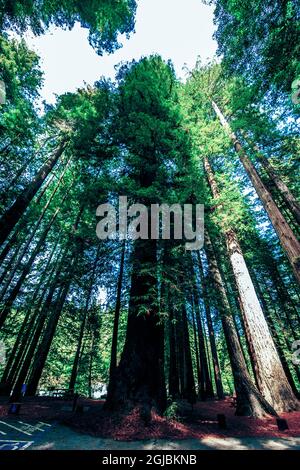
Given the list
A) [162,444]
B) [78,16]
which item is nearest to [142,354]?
[162,444]

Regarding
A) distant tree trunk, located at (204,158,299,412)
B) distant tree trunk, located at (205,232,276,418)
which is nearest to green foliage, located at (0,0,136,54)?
distant tree trunk, located at (205,232,276,418)

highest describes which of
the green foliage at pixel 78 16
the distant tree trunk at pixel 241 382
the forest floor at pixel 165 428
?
the green foliage at pixel 78 16

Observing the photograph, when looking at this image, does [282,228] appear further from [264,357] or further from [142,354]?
[142,354]

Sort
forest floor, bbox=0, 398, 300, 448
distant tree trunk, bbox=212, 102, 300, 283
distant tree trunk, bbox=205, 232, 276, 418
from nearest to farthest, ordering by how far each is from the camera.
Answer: forest floor, bbox=0, 398, 300, 448 → distant tree trunk, bbox=212, 102, 300, 283 → distant tree trunk, bbox=205, 232, 276, 418

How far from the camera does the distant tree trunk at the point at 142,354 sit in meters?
5.91

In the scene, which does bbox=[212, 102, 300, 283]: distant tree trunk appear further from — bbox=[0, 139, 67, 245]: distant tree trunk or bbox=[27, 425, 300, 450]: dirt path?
bbox=[0, 139, 67, 245]: distant tree trunk

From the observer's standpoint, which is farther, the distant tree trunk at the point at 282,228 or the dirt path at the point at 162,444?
the distant tree trunk at the point at 282,228

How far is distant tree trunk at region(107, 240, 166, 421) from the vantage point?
591 centimetres

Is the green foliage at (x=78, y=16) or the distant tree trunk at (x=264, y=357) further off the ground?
the green foliage at (x=78, y=16)

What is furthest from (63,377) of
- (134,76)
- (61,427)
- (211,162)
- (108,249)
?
(134,76)

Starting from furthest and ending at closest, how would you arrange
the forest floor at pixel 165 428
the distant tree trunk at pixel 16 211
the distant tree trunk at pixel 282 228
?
the distant tree trunk at pixel 16 211 → the distant tree trunk at pixel 282 228 → the forest floor at pixel 165 428

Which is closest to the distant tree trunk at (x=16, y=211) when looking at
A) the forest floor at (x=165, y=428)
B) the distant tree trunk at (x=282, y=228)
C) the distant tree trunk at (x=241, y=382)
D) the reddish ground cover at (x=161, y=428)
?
the forest floor at (x=165, y=428)

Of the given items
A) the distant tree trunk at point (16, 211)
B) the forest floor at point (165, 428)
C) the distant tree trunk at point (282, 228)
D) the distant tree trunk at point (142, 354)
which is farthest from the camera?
the distant tree trunk at point (16, 211)

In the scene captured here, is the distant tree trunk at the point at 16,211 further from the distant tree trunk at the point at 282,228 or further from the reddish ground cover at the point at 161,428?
the distant tree trunk at the point at 282,228
